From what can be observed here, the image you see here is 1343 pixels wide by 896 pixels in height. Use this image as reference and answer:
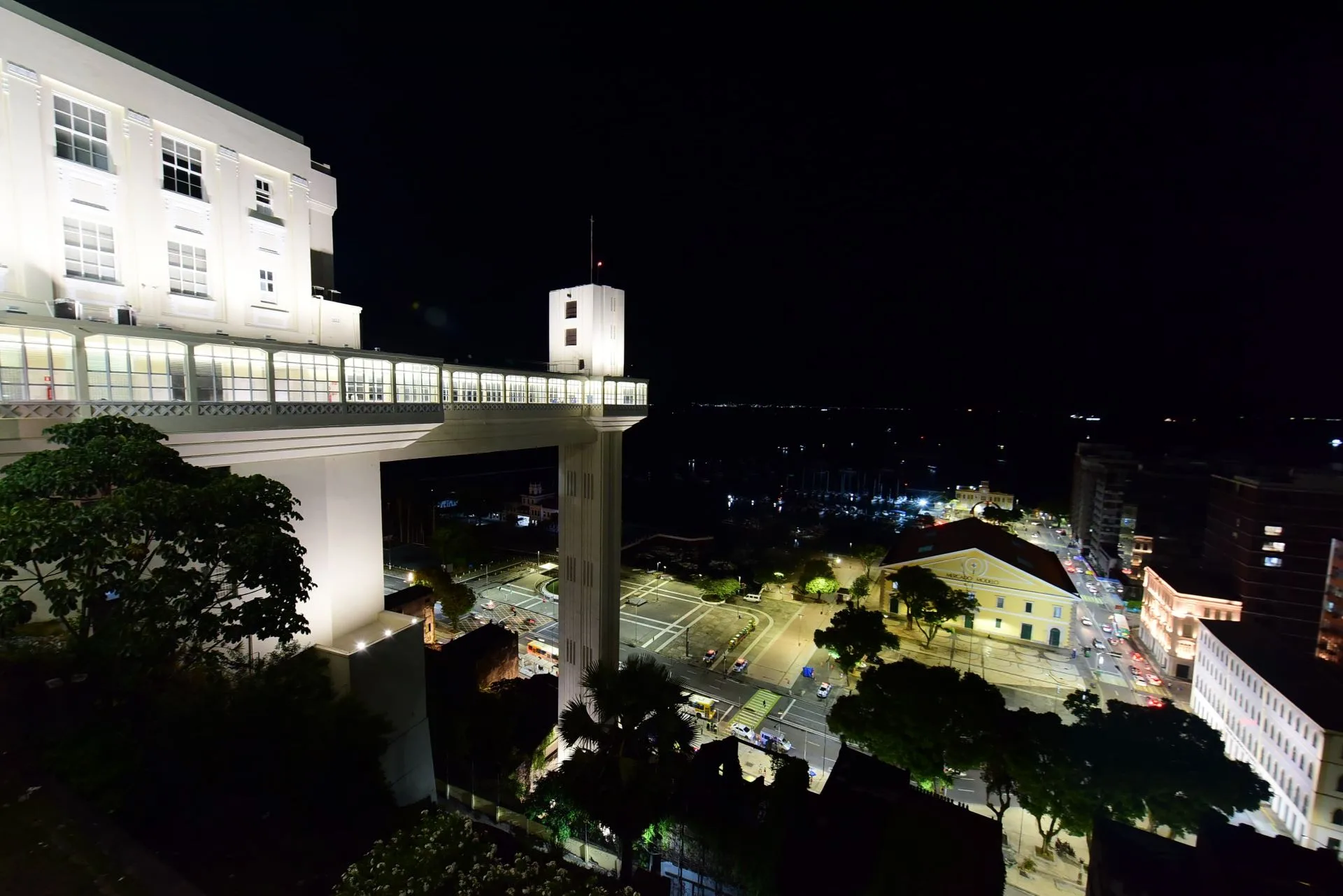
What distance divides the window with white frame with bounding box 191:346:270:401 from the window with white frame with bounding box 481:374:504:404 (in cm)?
657

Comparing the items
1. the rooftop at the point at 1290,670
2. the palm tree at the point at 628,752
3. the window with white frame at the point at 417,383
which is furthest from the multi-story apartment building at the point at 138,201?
the rooftop at the point at 1290,670

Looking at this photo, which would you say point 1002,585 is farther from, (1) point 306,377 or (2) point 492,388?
(1) point 306,377

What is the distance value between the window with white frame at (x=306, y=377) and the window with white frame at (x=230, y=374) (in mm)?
289

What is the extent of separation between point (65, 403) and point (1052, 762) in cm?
2862

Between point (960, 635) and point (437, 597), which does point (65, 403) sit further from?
point (960, 635)

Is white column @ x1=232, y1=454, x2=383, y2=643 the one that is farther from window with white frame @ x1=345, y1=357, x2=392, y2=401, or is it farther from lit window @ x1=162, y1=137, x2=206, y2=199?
lit window @ x1=162, y1=137, x2=206, y2=199

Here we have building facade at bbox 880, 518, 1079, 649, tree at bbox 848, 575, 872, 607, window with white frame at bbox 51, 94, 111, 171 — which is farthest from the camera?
tree at bbox 848, 575, 872, 607

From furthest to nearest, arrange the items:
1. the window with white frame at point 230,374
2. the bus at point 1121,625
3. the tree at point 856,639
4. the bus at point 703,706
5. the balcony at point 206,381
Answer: the bus at point 1121,625, the tree at point 856,639, the bus at point 703,706, the window with white frame at point 230,374, the balcony at point 206,381

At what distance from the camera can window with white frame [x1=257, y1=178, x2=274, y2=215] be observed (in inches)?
508

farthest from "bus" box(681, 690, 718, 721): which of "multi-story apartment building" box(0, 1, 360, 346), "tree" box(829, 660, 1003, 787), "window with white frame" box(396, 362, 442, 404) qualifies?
"multi-story apartment building" box(0, 1, 360, 346)

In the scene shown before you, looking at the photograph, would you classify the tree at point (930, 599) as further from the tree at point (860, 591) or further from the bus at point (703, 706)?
the bus at point (703, 706)

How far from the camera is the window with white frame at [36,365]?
799cm

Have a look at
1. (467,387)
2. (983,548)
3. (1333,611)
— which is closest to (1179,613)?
(983,548)

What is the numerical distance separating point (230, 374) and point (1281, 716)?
164 feet
